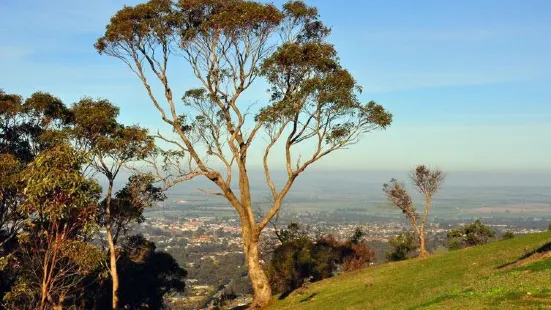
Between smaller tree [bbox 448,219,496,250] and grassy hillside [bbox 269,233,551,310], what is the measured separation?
26.0 meters

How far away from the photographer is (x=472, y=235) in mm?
58750

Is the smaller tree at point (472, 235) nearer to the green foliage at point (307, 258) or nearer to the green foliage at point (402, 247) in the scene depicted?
the green foliage at point (402, 247)

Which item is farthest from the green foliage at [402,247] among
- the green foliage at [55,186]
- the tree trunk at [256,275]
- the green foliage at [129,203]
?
→ the green foliage at [55,186]

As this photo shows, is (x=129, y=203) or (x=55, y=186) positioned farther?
(x=129, y=203)

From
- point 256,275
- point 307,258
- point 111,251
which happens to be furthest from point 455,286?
point 307,258

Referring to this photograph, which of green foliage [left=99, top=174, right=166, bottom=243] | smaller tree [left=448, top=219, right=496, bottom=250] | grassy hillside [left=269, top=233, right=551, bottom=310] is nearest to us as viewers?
grassy hillside [left=269, top=233, right=551, bottom=310]

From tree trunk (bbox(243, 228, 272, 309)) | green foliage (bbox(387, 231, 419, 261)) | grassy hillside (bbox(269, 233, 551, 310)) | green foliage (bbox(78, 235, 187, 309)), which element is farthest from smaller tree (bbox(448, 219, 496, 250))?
tree trunk (bbox(243, 228, 272, 309))

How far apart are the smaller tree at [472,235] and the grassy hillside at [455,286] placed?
1025 inches

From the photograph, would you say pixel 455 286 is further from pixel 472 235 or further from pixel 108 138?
pixel 472 235

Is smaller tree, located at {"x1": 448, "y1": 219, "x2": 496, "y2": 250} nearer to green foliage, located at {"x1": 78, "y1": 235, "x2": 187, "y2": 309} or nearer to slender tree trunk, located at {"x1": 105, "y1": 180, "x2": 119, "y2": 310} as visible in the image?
green foliage, located at {"x1": 78, "y1": 235, "x2": 187, "y2": 309}

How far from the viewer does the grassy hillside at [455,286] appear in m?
14.5

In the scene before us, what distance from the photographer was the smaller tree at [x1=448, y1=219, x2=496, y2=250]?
192 ft

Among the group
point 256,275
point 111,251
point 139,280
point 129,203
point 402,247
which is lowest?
point 139,280

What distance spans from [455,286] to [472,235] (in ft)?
139
